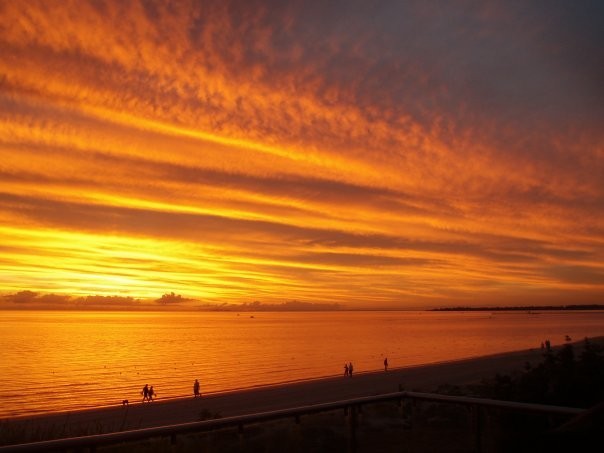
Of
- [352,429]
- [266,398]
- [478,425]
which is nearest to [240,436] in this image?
[352,429]

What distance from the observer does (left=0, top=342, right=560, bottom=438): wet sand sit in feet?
77.8

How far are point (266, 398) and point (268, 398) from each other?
0.34 ft

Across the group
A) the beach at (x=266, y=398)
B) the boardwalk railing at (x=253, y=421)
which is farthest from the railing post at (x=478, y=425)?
the beach at (x=266, y=398)

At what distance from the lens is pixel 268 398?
29.6m

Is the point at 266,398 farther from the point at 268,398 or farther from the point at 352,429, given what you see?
the point at 352,429

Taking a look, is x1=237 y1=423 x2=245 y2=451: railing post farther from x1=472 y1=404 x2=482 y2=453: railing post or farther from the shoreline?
the shoreline

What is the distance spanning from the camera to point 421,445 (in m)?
5.67

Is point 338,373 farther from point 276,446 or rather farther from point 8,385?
point 276,446

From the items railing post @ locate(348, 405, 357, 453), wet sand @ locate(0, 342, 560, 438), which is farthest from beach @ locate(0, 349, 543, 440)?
railing post @ locate(348, 405, 357, 453)

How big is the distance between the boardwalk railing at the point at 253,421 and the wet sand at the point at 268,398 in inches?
589

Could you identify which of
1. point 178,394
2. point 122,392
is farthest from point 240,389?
point 122,392

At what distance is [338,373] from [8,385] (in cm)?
2305

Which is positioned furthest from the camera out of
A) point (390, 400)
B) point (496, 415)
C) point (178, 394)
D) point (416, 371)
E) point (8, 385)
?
point (416, 371)

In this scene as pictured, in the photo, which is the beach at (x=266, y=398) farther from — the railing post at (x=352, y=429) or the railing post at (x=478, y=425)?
the railing post at (x=478, y=425)
